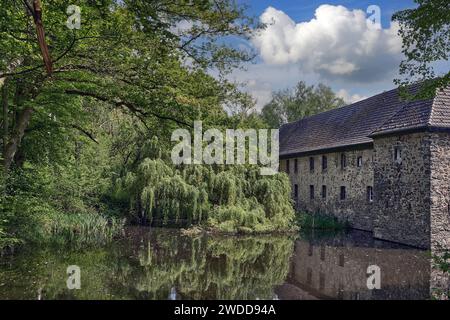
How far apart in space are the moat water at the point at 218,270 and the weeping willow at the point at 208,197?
2.42m

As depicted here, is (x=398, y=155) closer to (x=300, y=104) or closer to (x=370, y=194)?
(x=370, y=194)

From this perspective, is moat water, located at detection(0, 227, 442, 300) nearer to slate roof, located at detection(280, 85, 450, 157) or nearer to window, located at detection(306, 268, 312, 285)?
window, located at detection(306, 268, 312, 285)

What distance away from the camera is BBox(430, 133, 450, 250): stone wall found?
1552cm

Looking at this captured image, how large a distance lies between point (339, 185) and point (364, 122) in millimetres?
3432

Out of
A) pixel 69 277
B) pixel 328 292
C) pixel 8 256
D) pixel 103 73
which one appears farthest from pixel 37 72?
pixel 328 292

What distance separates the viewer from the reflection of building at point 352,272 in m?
Answer: 8.91

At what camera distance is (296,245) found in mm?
16078

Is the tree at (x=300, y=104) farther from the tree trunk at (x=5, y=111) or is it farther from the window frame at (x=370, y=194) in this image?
the tree trunk at (x=5, y=111)

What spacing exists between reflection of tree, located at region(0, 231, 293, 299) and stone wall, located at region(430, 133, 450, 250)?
5.08m

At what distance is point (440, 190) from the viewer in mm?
15734

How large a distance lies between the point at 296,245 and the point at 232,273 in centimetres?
586

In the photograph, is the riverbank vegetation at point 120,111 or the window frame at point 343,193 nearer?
the riverbank vegetation at point 120,111

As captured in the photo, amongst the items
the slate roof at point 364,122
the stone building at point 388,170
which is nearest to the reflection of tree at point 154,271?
the stone building at point 388,170

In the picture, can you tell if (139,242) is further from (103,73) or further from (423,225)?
(423,225)
